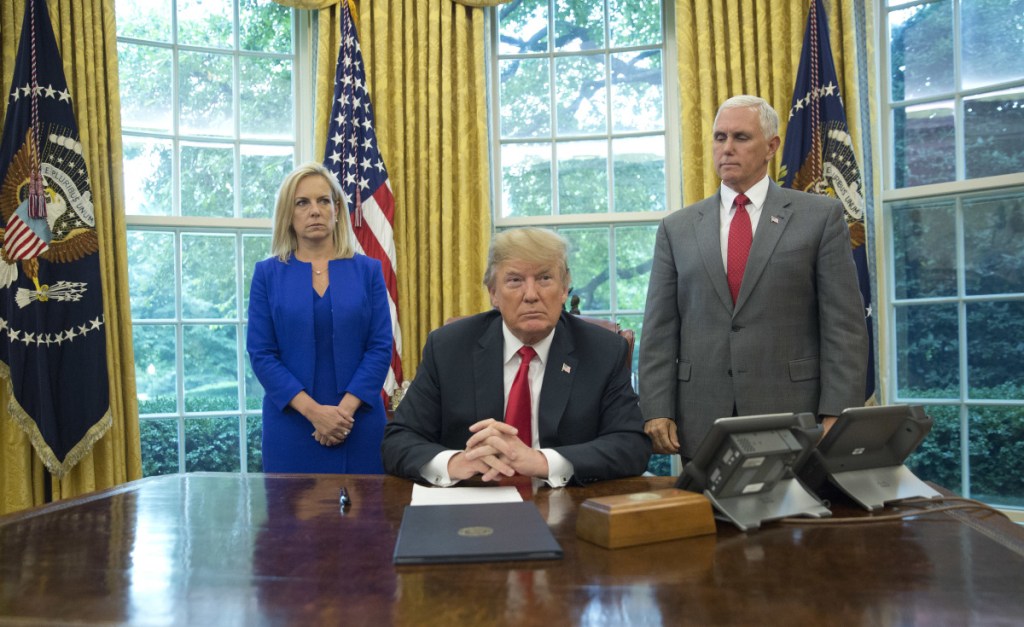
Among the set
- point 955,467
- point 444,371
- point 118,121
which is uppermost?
point 118,121

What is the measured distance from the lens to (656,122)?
4.22 metres

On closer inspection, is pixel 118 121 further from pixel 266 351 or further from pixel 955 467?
pixel 955 467

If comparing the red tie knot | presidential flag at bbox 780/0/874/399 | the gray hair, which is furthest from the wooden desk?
presidential flag at bbox 780/0/874/399

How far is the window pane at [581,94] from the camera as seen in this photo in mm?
4277

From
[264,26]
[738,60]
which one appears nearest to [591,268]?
[738,60]

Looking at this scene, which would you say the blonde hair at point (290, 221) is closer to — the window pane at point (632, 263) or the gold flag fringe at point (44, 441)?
the gold flag fringe at point (44, 441)

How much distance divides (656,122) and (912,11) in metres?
1.30

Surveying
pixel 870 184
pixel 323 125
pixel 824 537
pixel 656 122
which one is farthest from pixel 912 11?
pixel 824 537

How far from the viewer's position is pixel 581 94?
4.29 m

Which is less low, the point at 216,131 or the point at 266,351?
the point at 216,131

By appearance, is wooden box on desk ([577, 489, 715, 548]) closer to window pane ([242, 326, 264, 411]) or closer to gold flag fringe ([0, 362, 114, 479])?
gold flag fringe ([0, 362, 114, 479])

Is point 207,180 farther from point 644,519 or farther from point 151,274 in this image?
point 644,519

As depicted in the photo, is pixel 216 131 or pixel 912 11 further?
pixel 216 131

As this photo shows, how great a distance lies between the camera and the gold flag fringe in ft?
11.1
